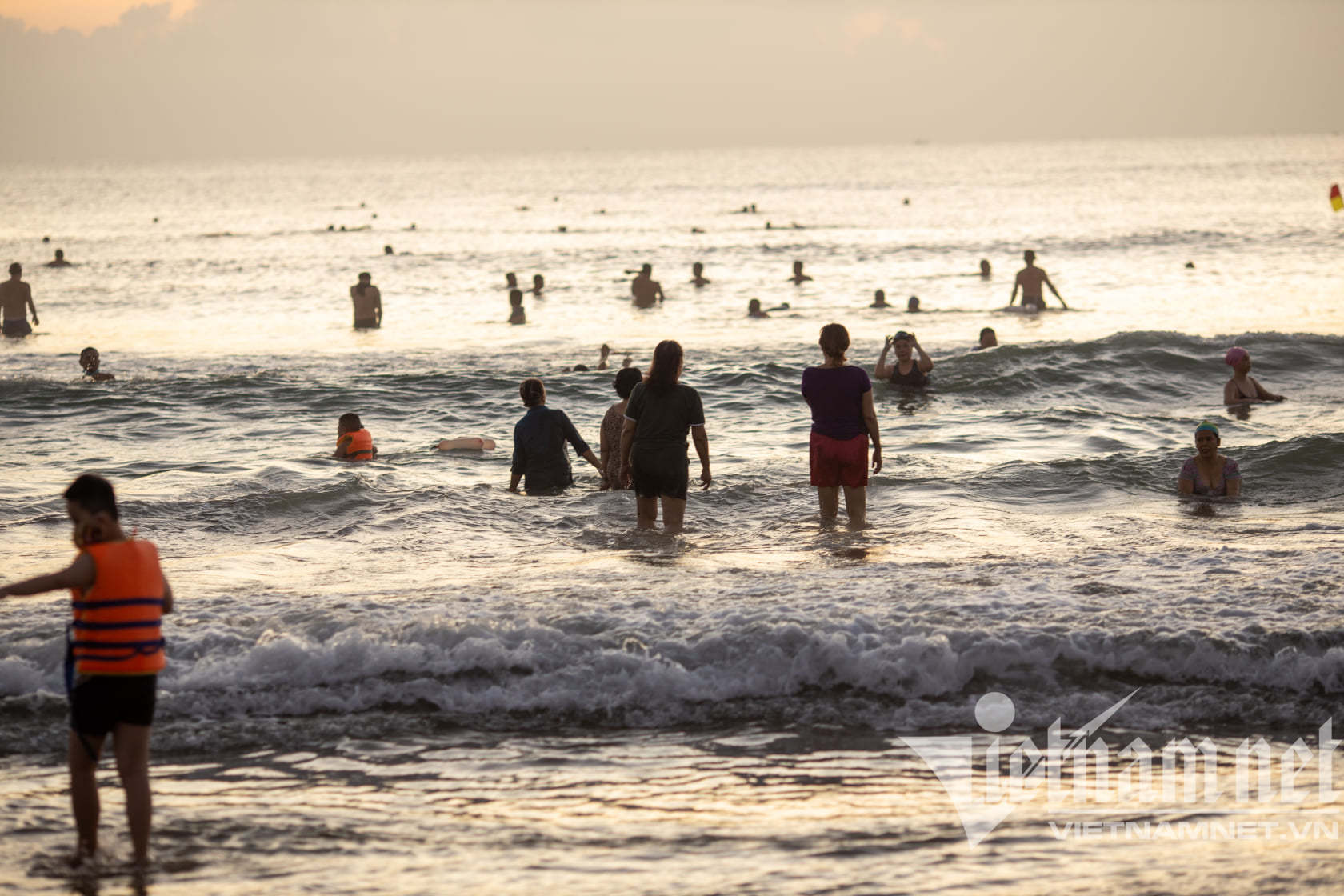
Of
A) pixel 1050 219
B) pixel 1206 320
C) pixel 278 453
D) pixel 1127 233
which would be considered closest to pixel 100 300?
pixel 278 453

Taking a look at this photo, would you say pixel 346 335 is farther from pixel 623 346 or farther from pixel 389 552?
pixel 389 552

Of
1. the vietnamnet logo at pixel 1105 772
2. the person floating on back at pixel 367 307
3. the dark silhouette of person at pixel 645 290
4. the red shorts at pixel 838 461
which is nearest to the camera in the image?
the vietnamnet logo at pixel 1105 772

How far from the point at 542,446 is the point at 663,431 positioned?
2.17 metres

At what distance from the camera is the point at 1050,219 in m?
65.6

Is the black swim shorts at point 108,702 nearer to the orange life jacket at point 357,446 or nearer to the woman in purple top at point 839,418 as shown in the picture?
the woman in purple top at point 839,418

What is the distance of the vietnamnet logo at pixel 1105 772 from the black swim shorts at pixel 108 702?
3.13m

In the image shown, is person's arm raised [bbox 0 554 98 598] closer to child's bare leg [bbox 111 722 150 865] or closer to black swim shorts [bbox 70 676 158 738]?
black swim shorts [bbox 70 676 158 738]

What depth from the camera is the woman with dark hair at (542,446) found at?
1062 cm

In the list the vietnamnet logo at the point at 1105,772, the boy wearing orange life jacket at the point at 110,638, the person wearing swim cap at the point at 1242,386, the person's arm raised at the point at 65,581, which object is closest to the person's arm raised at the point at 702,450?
the vietnamnet logo at the point at 1105,772

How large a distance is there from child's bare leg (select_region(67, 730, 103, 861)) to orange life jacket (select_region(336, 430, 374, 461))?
8.78m

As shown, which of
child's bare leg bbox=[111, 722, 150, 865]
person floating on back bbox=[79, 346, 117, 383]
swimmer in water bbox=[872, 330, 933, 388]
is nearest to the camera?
child's bare leg bbox=[111, 722, 150, 865]

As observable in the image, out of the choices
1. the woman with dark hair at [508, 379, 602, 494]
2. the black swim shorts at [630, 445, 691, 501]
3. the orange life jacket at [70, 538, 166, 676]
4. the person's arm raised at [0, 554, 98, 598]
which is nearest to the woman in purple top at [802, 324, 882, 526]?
the black swim shorts at [630, 445, 691, 501]

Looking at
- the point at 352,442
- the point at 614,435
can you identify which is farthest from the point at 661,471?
the point at 352,442

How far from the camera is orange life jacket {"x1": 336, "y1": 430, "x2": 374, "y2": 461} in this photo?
532 inches
